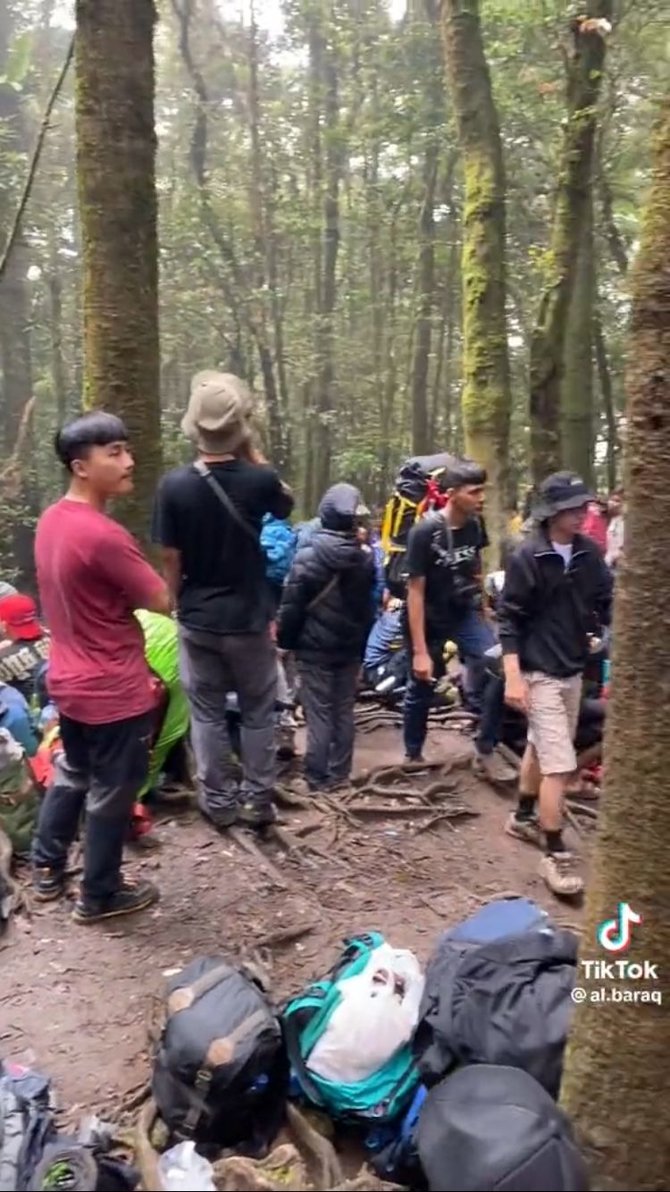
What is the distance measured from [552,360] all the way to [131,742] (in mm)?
6103

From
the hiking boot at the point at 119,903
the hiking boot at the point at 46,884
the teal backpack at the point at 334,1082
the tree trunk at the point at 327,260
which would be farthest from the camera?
the tree trunk at the point at 327,260

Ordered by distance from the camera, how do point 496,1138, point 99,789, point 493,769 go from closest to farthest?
1. point 496,1138
2. point 99,789
3. point 493,769

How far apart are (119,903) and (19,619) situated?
3.45 meters

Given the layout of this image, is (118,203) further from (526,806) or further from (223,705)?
(526,806)

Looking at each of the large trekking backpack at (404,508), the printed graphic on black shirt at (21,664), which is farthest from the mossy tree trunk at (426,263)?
the printed graphic on black shirt at (21,664)

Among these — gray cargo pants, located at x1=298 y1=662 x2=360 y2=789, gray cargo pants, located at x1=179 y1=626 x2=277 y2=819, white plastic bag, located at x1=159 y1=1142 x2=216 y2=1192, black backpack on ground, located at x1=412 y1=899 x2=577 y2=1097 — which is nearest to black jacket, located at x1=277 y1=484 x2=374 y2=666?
gray cargo pants, located at x1=298 y1=662 x2=360 y2=789

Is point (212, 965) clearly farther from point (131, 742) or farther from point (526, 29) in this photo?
point (526, 29)

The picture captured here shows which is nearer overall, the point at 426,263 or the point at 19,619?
the point at 19,619

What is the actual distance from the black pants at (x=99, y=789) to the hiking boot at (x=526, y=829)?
243cm

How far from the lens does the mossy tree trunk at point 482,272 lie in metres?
9.59

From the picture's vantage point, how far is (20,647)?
7.34 meters

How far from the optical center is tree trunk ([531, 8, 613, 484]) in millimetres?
9008

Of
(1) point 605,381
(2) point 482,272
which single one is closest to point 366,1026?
(2) point 482,272

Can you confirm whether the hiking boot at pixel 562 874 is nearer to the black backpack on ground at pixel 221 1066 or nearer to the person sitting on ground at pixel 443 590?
the person sitting on ground at pixel 443 590
